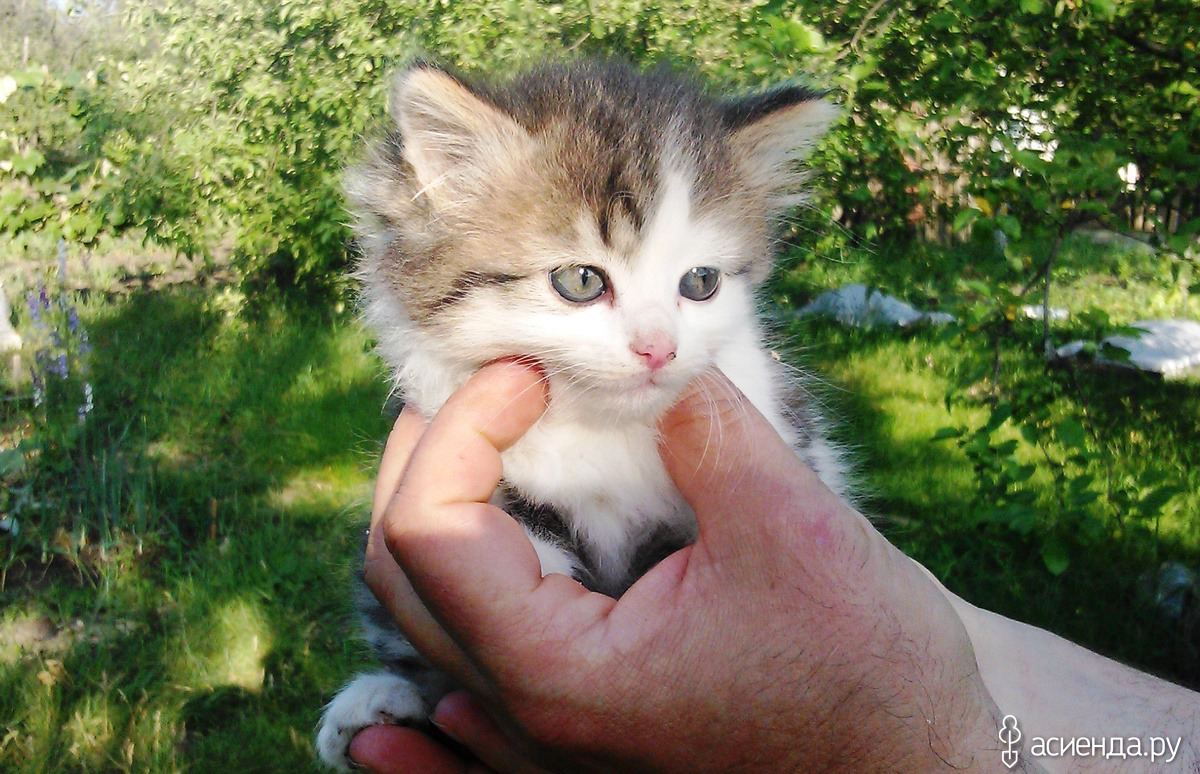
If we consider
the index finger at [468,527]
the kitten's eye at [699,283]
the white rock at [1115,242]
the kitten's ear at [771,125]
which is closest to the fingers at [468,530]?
the index finger at [468,527]

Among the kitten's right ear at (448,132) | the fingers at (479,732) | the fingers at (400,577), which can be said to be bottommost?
the fingers at (479,732)

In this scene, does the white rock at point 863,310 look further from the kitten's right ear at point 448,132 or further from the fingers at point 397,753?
the fingers at point 397,753

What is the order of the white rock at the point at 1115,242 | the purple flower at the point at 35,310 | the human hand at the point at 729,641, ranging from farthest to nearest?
1. the white rock at the point at 1115,242
2. the purple flower at the point at 35,310
3. the human hand at the point at 729,641

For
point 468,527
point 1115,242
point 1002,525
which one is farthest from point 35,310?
point 1115,242

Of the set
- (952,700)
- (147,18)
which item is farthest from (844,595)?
(147,18)

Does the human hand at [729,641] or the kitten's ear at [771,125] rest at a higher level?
the kitten's ear at [771,125]

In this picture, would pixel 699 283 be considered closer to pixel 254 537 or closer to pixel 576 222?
pixel 576 222

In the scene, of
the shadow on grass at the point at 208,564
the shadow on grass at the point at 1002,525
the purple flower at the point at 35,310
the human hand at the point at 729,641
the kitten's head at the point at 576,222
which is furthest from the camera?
the purple flower at the point at 35,310
